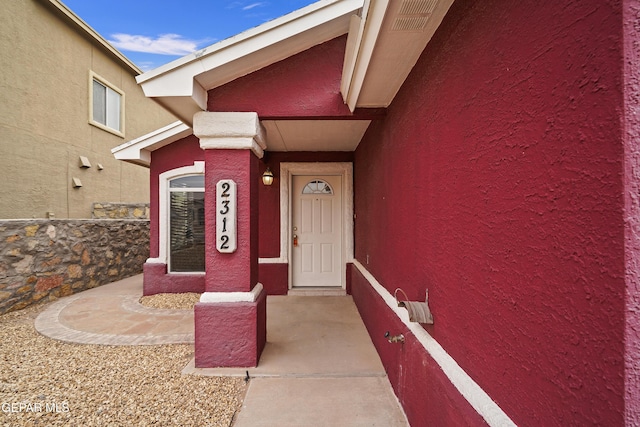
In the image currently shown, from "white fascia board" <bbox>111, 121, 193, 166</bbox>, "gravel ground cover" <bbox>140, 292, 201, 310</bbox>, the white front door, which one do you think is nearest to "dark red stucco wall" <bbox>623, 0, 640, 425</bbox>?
the white front door

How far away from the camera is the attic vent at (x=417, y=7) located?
143 centimetres

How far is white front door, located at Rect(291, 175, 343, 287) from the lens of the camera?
5430 millimetres

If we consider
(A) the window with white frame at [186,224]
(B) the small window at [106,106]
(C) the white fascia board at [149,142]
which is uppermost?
(B) the small window at [106,106]

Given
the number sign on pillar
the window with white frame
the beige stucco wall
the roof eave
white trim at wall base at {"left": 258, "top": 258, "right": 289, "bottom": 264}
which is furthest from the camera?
the beige stucco wall

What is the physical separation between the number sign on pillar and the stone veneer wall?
430 cm

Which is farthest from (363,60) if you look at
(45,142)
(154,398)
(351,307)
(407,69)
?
(45,142)

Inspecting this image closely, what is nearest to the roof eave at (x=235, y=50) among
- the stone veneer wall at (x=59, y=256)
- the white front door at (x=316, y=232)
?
the white front door at (x=316, y=232)

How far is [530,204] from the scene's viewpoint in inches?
37.6

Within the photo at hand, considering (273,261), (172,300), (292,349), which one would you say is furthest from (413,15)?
(172,300)

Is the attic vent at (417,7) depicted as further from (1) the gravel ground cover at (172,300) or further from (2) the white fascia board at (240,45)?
(1) the gravel ground cover at (172,300)

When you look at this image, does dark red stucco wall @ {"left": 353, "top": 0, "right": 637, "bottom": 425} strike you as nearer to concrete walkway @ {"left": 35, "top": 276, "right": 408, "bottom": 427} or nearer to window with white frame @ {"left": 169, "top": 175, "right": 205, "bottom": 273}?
concrete walkway @ {"left": 35, "top": 276, "right": 408, "bottom": 427}

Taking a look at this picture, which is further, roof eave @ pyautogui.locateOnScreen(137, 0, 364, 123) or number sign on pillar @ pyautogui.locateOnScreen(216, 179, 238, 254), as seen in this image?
number sign on pillar @ pyautogui.locateOnScreen(216, 179, 238, 254)

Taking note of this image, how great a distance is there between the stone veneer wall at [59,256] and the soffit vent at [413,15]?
6205 millimetres

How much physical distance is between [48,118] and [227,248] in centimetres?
698
